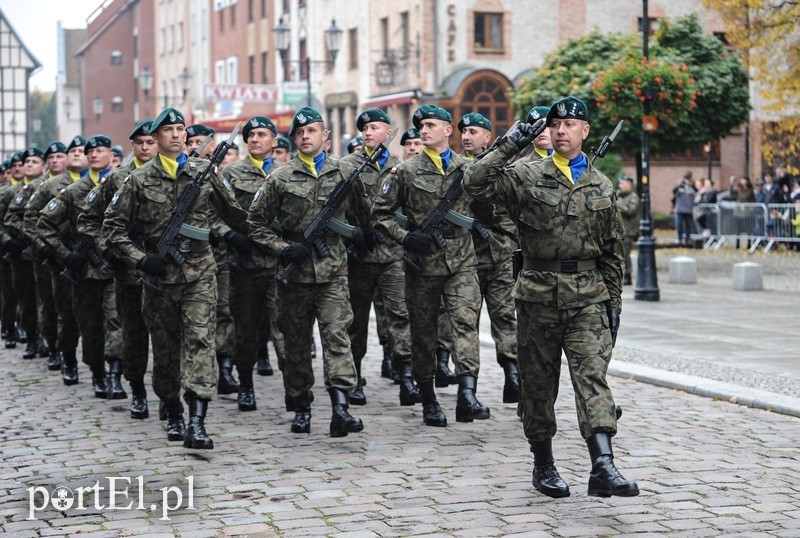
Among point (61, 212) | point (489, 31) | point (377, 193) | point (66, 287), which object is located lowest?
point (66, 287)

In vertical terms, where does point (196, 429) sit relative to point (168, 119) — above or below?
below

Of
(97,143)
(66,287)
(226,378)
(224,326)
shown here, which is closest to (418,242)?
(224,326)

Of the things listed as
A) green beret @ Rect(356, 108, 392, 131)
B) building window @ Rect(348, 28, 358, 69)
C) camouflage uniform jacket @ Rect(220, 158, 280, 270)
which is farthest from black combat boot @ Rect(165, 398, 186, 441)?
building window @ Rect(348, 28, 358, 69)

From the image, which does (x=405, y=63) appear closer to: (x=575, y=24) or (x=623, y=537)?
(x=575, y=24)

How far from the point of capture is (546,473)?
7055mm

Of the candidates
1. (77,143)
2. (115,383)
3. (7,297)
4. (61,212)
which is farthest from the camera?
(7,297)

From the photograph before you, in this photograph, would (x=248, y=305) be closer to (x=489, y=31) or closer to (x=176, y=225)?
(x=176, y=225)

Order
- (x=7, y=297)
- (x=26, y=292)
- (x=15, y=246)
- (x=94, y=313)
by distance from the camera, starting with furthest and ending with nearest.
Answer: (x=7, y=297) → (x=26, y=292) → (x=15, y=246) → (x=94, y=313)

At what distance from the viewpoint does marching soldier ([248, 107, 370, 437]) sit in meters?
8.97

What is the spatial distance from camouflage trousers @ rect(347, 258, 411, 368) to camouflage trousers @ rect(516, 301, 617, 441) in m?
3.39

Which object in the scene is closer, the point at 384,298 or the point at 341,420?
the point at 341,420

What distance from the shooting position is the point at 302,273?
9.00 metres

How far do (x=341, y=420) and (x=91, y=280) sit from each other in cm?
307

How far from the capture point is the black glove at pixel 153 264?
8.56 meters
